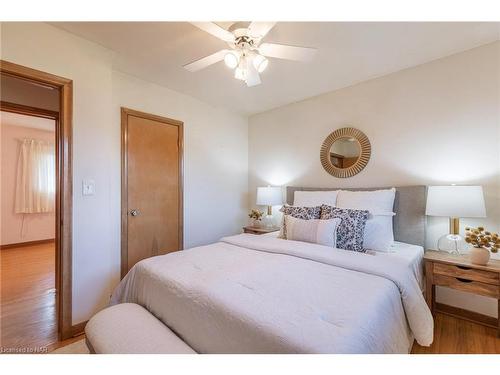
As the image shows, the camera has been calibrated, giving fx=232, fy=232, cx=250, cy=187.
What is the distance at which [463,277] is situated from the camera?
1.76 m

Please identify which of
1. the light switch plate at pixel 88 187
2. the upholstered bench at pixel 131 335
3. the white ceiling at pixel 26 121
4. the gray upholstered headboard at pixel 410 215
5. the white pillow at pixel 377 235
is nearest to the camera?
the upholstered bench at pixel 131 335

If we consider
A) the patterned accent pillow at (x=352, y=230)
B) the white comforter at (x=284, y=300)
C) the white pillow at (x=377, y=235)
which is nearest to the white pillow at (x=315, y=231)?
the patterned accent pillow at (x=352, y=230)

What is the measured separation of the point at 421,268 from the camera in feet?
6.46

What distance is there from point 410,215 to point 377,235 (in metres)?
0.47

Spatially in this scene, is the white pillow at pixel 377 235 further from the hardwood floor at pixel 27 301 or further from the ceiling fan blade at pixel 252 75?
the hardwood floor at pixel 27 301

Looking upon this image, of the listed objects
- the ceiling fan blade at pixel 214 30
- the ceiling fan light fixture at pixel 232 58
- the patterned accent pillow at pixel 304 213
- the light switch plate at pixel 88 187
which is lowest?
the patterned accent pillow at pixel 304 213

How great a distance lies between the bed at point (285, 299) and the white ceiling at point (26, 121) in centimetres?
429

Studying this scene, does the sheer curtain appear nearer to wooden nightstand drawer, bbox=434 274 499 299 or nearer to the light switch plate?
the light switch plate

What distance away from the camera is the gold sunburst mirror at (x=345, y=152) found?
2.69 meters

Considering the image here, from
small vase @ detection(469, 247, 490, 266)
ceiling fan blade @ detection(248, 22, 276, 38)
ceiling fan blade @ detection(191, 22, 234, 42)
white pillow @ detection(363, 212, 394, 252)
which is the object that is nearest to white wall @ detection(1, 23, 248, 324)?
ceiling fan blade @ detection(191, 22, 234, 42)

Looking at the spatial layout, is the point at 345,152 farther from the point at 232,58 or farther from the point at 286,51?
the point at 232,58

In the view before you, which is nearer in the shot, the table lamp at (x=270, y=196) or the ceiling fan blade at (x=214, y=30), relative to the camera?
the ceiling fan blade at (x=214, y=30)

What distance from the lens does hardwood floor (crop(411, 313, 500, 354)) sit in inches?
65.1
